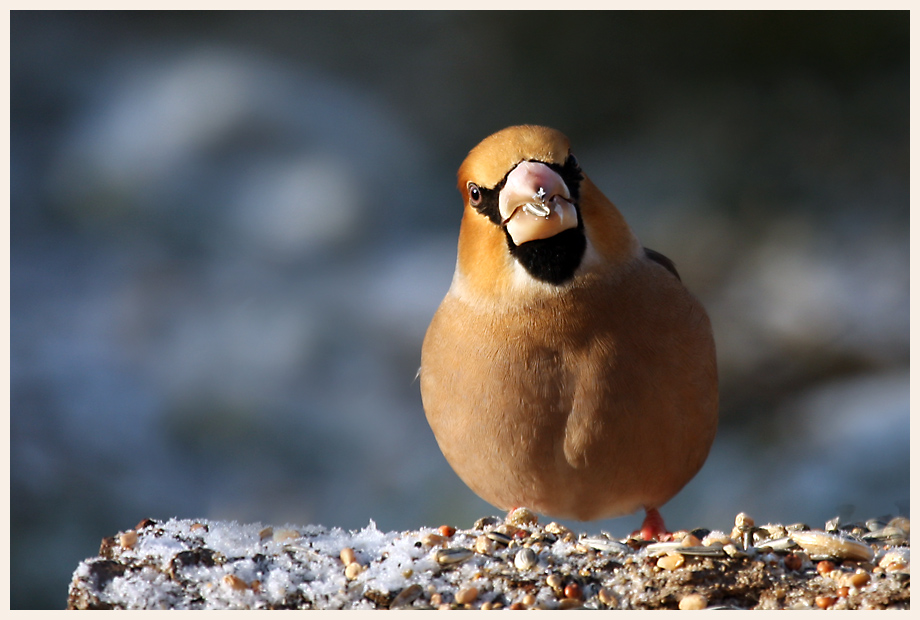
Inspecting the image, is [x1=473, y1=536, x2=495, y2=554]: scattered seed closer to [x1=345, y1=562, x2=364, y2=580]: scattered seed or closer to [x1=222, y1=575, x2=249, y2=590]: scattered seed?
[x1=345, y1=562, x2=364, y2=580]: scattered seed

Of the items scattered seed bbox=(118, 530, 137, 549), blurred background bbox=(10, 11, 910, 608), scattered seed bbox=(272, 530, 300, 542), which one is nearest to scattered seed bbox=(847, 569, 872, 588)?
scattered seed bbox=(272, 530, 300, 542)

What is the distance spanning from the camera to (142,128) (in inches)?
129

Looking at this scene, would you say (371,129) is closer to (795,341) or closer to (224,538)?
(795,341)

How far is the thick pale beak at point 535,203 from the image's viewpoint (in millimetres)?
1452

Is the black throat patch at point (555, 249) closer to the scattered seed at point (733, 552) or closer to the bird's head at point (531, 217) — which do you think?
the bird's head at point (531, 217)

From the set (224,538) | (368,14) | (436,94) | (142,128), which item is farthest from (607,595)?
(142,128)

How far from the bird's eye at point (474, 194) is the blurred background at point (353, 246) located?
5.08 ft

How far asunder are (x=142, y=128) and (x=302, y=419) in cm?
124

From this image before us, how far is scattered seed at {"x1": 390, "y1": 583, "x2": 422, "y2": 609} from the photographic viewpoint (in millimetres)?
1142

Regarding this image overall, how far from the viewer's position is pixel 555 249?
1567 millimetres

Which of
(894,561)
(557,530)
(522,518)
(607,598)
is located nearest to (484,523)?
(522,518)

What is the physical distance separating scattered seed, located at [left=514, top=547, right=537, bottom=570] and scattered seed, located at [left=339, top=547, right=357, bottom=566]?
228 millimetres

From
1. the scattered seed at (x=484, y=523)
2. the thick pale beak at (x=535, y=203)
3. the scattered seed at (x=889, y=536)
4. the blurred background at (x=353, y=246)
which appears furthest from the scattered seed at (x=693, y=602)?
the blurred background at (x=353, y=246)

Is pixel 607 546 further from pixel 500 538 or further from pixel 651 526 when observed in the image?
pixel 651 526
